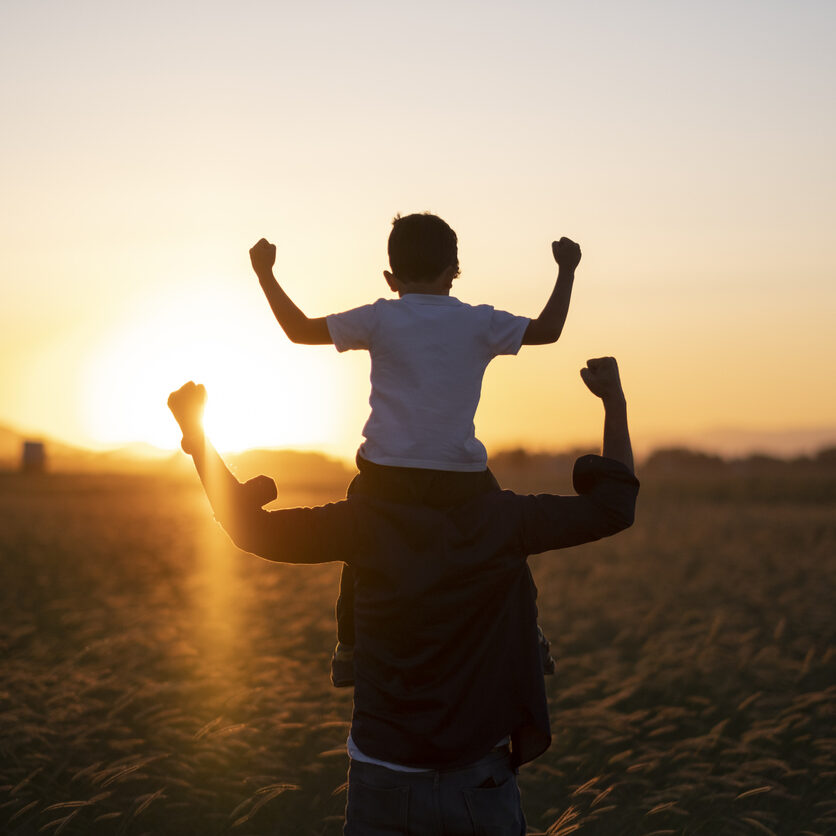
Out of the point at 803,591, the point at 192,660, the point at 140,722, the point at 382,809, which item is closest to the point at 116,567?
the point at 192,660

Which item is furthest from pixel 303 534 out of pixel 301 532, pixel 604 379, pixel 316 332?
pixel 604 379

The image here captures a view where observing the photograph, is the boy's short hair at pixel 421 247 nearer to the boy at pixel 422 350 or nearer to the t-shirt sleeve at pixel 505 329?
the boy at pixel 422 350

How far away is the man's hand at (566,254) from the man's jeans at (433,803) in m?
1.41

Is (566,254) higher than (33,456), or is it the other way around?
(566,254)

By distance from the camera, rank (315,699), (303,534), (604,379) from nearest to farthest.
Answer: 1. (303,534)
2. (604,379)
3. (315,699)

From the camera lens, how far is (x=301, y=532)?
9.14 feet

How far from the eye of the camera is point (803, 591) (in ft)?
34.3

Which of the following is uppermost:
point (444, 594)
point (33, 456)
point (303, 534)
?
point (303, 534)

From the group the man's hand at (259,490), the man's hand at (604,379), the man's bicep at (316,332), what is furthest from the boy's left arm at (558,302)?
the man's hand at (259,490)

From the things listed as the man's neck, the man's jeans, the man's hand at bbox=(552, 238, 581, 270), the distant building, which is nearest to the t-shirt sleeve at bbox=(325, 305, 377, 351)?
the man's neck

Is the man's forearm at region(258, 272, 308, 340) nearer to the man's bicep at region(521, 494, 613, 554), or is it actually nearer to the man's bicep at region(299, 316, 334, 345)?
the man's bicep at region(299, 316, 334, 345)

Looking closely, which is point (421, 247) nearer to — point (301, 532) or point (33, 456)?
point (301, 532)

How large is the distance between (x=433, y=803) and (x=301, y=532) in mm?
820

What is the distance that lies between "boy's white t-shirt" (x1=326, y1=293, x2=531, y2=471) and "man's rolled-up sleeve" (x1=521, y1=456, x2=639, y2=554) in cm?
25
